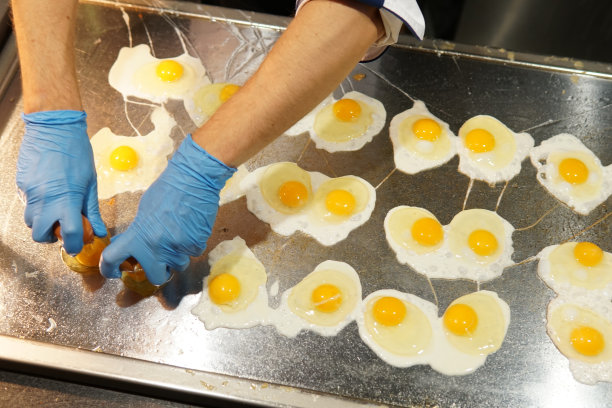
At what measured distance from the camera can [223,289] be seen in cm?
247

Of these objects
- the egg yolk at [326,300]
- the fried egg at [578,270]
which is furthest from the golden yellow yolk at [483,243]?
the egg yolk at [326,300]

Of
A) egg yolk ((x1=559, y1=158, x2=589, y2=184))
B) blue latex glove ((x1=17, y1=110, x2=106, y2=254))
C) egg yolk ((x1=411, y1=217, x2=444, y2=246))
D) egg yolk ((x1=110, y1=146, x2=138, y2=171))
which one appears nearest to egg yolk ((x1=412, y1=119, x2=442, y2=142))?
egg yolk ((x1=411, y1=217, x2=444, y2=246))

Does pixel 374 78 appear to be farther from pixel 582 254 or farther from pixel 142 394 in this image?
pixel 142 394

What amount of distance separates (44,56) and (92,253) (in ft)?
2.92

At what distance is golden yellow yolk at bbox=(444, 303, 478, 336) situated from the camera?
240 cm

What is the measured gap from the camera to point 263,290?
2518 millimetres

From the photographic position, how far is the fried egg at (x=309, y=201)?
2.68m

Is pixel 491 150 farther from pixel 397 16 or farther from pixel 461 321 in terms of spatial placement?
pixel 397 16

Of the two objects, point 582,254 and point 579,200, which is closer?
point 582,254

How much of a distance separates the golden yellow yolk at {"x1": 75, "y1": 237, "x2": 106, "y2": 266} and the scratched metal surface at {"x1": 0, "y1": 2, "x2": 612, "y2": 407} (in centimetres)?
11

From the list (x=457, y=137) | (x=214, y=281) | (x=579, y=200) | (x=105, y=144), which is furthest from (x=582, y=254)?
(x=105, y=144)

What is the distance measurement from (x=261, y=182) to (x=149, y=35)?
1.27m

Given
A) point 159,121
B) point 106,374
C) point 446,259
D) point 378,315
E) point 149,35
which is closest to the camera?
point 106,374

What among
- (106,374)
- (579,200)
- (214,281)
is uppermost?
(579,200)
